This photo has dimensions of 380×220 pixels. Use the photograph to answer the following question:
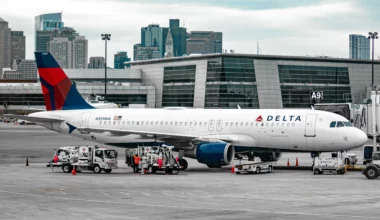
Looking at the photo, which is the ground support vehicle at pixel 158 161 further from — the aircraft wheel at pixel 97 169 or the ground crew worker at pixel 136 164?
the aircraft wheel at pixel 97 169

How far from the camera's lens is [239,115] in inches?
2267

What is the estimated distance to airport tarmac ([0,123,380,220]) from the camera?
105ft

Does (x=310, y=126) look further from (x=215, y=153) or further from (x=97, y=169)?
(x=97, y=169)

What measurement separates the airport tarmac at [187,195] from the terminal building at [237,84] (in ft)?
328

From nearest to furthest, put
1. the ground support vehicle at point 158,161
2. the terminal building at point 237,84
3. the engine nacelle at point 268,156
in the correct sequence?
1. the ground support vehicle at point 158,161
2. the engine nacelle at point 268,156
3. the terminal building at point 237,84

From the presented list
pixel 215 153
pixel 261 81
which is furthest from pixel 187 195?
pixel 261 81

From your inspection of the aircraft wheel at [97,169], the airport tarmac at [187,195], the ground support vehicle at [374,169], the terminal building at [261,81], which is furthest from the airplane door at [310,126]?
the terminal building at [261,81]

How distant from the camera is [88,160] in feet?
179

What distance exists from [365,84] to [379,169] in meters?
124

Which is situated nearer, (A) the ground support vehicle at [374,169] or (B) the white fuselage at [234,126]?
(A) the ground support vehicle at [374,169]

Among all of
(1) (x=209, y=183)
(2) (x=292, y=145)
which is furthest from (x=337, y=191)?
(2) (x=292, y=145)

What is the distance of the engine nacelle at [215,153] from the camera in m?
54.5

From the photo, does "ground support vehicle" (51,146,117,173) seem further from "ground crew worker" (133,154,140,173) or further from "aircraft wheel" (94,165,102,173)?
"ground crew worker" (133,154,140,173)

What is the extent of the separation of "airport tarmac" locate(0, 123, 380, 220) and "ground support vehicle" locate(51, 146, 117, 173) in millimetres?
802
